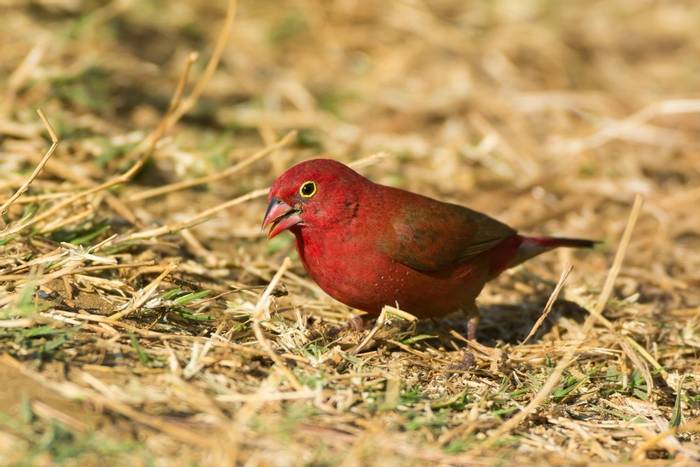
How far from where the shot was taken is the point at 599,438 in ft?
12.1

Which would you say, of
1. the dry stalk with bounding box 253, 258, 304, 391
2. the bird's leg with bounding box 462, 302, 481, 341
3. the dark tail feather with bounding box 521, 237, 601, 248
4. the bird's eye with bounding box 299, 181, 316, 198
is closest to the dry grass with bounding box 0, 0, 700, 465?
the dry stalk with bounding box 253, 258, 304, 391

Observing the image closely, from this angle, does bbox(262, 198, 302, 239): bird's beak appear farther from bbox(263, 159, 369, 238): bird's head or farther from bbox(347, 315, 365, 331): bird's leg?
bbox(347, 315, 365, 331): bird's leg

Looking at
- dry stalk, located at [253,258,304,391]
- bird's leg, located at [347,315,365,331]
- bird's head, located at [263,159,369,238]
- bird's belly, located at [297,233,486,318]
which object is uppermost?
bird's head, located at [263,159,369,238]

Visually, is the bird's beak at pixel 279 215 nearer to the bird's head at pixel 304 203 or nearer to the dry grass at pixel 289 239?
the bird's head at pixel 304 203

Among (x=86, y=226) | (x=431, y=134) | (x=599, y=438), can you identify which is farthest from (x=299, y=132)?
(x=599, y=438)

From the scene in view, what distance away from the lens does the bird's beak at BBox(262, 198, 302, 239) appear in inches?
165

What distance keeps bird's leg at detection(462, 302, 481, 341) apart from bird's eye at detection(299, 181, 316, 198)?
1.04 meters

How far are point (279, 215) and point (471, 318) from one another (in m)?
1.18

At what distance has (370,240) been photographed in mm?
4211

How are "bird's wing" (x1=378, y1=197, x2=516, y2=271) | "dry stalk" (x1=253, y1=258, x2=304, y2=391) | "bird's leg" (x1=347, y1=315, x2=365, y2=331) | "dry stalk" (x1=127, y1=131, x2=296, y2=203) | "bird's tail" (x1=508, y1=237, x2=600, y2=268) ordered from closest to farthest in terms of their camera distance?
"dry stalk" (x1=253, y1=258, x2=304, y2=391), "bird's wing" (x1=378, y1=197, x2=516, y2=271), "bird's leg" (x1=347, y1=315, x2=365, y2=331), "dry stalk" (x1=127, y1=131, x2=296, y2=203), "bird's tail" (x1=508, y1=237, x2=600, y2=268)

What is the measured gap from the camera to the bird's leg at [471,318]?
4672 mm

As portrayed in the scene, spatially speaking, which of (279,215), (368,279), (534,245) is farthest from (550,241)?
(279,215)

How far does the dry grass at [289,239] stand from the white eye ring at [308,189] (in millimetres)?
457

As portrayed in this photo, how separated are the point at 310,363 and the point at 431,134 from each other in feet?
13.2
